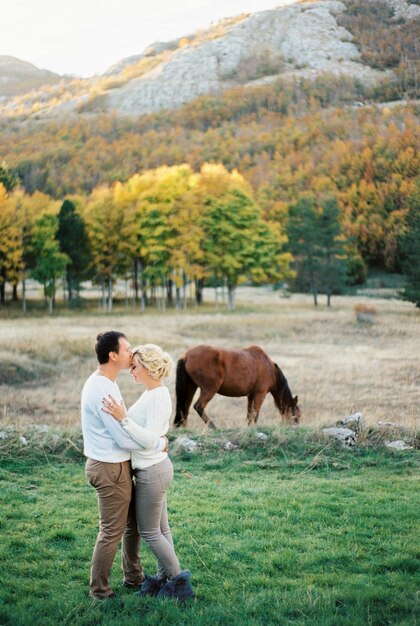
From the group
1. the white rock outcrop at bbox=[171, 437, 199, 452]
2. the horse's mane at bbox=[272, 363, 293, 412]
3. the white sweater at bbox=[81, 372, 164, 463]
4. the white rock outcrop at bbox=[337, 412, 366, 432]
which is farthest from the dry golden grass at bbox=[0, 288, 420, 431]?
the white sweater at bbox=[81, 372, 164, 463]

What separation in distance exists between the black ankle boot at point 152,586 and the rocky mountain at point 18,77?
466ft

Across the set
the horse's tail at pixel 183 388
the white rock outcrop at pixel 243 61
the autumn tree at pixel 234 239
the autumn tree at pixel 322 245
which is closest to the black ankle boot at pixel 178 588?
the horse's tail at pixel 183 388

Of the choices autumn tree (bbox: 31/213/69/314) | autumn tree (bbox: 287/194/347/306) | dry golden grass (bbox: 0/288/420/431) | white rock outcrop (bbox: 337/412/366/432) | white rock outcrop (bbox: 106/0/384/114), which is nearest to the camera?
white rock outcrop (bbox: 337/412/366/432)

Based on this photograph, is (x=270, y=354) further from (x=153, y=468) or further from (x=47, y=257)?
(x=47, y=257)

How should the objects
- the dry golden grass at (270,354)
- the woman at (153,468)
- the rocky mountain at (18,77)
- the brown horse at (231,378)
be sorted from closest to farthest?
the woman at (153,468), the brown horse at (231,378), the dry golden grass at (270,354), the rocky mountain at (18,77)

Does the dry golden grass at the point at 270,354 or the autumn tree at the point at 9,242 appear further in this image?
the autumn tree at the point at 9,242

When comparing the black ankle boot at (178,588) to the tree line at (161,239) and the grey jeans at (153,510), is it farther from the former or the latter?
the tree line at (161,239)

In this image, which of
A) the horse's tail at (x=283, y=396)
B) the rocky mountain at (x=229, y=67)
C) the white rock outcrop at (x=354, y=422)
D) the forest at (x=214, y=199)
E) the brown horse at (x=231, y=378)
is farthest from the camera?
the rocky mountain at (x=229, y=67)

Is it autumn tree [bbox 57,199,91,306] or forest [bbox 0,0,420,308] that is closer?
autumn tree [bbox 57,199,91,306]

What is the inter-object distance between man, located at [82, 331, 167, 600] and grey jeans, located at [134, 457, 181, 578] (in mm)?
94

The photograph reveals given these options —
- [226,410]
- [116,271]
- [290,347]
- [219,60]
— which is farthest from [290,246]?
[219,60]

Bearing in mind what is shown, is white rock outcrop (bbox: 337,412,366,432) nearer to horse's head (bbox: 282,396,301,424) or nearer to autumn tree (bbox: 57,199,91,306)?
horse's head (bbox: 282,396,301,424)

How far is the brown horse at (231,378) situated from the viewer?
11.7m

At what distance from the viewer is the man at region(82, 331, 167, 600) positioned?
4141 millimetres
